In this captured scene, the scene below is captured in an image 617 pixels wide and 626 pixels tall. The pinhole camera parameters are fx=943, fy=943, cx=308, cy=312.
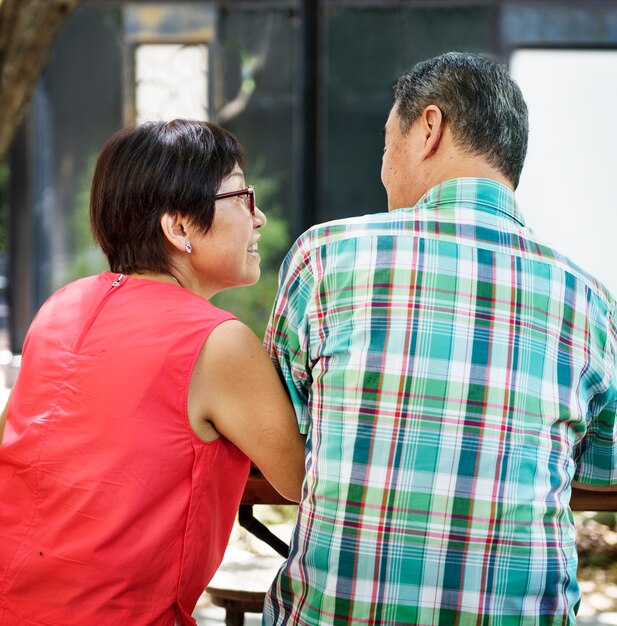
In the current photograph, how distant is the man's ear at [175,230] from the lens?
1781mm

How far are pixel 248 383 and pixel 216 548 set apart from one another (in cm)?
31

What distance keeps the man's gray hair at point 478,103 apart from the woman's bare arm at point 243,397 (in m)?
0.54

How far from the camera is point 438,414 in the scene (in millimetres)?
1502

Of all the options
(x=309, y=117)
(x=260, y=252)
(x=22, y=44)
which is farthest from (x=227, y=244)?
(x=260, y=252)

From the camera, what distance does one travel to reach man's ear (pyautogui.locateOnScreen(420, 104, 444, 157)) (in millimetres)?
1717

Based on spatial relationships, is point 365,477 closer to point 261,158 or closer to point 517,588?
point 517,588

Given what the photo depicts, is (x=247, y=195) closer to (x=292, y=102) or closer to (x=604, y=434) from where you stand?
(x=604, y=434)

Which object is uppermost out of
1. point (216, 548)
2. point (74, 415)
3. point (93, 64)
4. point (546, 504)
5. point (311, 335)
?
point (93, 64)

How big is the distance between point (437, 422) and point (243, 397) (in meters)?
0.34

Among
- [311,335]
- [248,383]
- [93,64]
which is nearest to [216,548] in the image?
[248,383]

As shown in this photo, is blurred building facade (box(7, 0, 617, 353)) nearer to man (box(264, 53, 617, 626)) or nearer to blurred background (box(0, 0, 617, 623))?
blurred background (box(0, 0, 617, 623))

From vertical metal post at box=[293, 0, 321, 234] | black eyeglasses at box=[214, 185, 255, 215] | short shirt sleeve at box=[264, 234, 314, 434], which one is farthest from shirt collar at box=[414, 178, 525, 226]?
vertical metal post at box=[293, 0, 321, 234]

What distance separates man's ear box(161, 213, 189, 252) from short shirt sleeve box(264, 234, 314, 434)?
0.23 m

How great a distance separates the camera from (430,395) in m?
1.50
